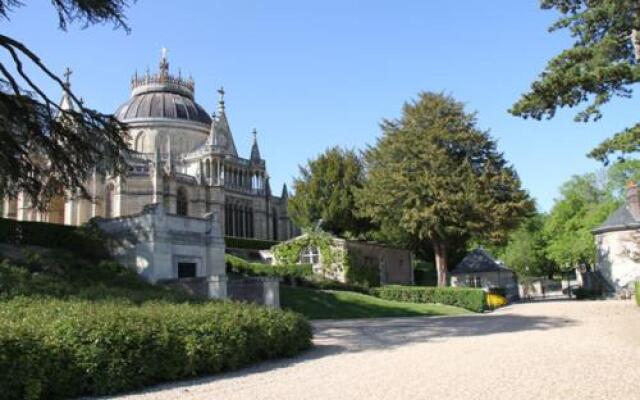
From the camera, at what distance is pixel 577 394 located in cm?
794

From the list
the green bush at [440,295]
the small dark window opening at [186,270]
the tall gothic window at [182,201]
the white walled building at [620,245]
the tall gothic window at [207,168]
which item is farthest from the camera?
the tall gothic window at [207,168]

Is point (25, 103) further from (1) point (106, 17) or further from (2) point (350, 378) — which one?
(2) point (350, 378)

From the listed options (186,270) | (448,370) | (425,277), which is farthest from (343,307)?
(425,277)

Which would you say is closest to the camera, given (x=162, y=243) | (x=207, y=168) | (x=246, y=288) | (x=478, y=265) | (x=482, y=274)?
(x=246, y=288)

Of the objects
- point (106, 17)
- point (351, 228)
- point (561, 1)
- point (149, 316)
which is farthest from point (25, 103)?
point (351, 228)

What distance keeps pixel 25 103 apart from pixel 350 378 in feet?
36.3

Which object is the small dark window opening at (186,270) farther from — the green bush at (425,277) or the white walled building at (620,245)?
the green bush at (425,277)

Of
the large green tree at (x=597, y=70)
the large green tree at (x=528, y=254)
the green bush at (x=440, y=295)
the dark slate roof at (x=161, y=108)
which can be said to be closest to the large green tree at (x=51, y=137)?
the large green tree at (x=597, y=70)

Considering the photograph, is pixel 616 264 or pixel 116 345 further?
pixel 616 264

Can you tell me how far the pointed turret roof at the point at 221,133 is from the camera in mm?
59284

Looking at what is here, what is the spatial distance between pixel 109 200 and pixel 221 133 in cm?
1484

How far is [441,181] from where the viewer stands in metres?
36.5

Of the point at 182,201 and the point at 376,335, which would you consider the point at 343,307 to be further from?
the point at 182,201

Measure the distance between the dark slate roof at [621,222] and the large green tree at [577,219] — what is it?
10.6 metres
